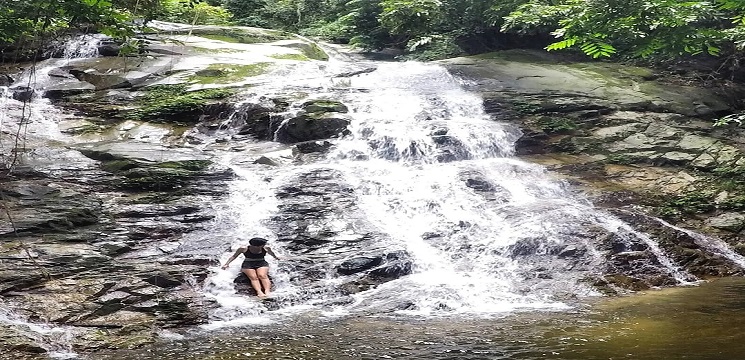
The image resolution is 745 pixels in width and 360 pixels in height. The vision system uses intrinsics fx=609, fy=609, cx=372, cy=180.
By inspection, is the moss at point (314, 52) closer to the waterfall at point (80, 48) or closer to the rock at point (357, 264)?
the waterfall at point (80, 48)

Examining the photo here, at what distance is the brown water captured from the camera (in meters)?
5.14

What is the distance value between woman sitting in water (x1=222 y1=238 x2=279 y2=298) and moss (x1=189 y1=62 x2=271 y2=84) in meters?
8.09

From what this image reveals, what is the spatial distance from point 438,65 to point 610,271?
9595 millimetres

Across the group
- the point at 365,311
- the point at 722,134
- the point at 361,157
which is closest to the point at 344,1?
the point at 361,157

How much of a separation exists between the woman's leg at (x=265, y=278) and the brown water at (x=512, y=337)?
45.0 inches

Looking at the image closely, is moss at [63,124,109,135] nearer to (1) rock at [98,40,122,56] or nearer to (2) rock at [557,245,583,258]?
(1) rock at [98,40,122,56]

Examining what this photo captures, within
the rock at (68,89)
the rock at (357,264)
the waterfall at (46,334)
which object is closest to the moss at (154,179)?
the rock at (357,264)

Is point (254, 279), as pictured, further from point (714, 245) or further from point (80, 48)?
point (80, 48)

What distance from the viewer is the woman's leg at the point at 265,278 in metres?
7.84

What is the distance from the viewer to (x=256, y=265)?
809 cm

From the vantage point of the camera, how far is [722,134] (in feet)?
43.4

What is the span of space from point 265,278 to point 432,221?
3261mm

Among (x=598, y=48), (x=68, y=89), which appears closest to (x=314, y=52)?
(x=68, y=89)

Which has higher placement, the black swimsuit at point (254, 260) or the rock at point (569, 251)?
the rock at point (569, 251)
